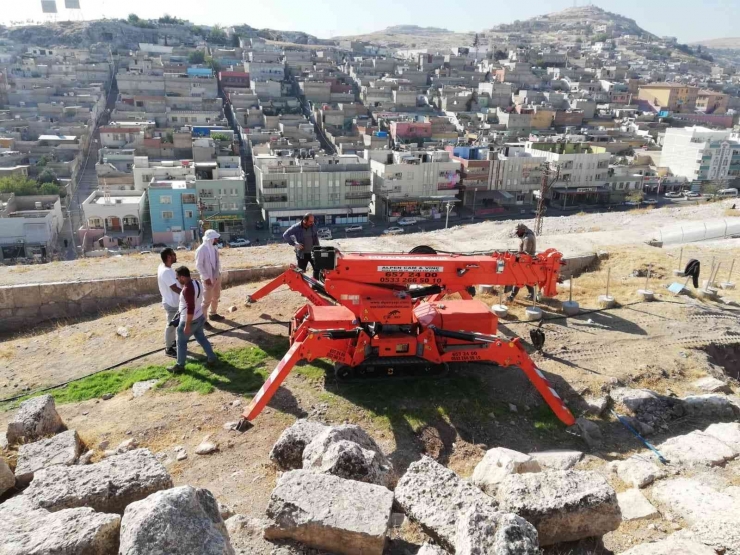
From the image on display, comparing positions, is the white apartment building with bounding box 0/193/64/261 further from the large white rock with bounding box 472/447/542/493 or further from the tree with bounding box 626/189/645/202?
the tree with bounding box 626/189/645/202

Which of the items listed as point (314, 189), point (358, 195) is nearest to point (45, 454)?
point (314, 189)

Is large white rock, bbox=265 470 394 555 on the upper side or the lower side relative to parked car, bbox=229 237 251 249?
upper

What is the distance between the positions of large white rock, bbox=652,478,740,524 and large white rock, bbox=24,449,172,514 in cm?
437

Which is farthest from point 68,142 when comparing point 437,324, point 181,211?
point 437,324

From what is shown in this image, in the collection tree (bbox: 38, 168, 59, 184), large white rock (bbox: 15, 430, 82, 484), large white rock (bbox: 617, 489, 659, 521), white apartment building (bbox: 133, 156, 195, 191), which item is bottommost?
tree (bbox: 38, 168, 59, 184)

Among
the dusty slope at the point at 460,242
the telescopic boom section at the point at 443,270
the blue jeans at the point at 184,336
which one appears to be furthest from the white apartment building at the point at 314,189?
the telescopic boom section at the point at 443,270

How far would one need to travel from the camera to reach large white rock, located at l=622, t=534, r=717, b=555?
391 centimetres

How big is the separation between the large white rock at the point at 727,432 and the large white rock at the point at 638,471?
1.07 metres

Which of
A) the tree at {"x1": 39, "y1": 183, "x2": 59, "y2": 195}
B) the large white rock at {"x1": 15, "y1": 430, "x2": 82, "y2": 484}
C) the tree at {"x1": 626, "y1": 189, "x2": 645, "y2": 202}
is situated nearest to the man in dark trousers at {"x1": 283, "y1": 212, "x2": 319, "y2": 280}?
the large white rock at {"x1": 15, "y1": 430, "x2": 82, "y2": 484}

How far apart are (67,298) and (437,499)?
366 inches

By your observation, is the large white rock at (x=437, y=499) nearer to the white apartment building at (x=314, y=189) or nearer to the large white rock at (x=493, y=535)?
the large white rock at (x=493, y=535)

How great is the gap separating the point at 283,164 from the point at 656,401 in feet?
127

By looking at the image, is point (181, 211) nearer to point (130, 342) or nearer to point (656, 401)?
point (130, 342)

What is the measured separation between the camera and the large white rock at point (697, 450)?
5.73 m
